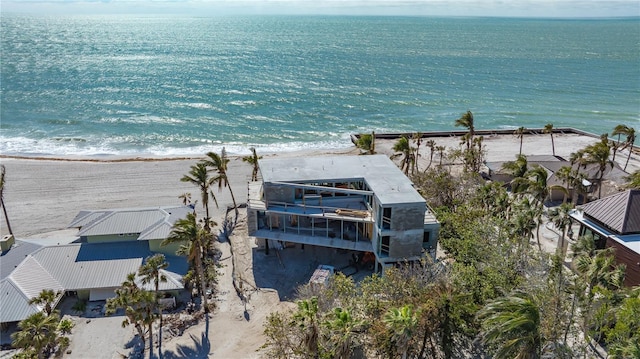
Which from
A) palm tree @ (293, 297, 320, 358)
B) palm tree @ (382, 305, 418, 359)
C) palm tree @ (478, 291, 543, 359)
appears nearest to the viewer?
palm tree @ (478, 291, 543, 359)

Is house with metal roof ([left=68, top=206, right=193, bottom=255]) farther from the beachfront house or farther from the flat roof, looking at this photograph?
the flat roof

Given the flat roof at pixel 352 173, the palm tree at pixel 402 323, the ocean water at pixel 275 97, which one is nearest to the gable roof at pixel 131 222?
the flat roof at pixel 352 173

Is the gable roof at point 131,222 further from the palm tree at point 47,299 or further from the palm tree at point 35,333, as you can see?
the palm tree at point 35,333

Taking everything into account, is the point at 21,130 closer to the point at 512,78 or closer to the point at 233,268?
the point at 233,268

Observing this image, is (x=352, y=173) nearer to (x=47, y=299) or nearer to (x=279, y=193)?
(x=279, y=193)

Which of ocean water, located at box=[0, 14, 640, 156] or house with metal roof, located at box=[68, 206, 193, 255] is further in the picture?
ocean water, located at box=[0, 14, 640, 156]

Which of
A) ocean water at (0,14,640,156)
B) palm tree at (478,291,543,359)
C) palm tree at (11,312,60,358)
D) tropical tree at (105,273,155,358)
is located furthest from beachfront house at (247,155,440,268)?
ocean water at (0,14,640,156)
